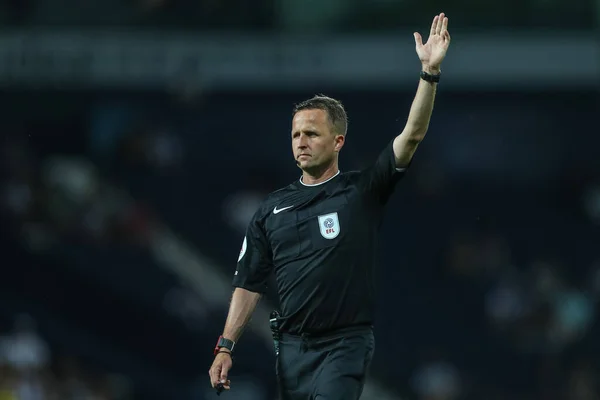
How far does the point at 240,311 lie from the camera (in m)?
6.21

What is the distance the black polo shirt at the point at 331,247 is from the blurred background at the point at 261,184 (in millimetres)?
7397

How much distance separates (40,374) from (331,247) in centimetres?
814

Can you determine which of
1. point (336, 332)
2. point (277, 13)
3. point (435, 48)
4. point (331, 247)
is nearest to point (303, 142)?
point (331, 247)

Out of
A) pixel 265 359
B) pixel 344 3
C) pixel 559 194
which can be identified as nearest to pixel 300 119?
pixel 265 359

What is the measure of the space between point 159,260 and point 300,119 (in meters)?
10.1

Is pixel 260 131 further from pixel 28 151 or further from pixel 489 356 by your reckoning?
pixel 489 356

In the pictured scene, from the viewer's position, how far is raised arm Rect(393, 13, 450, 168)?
18.5ft

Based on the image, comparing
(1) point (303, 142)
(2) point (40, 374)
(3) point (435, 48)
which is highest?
(3) point (435, 48)

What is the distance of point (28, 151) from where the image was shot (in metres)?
17.4

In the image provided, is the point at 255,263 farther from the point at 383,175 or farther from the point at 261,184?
the point at 261,184

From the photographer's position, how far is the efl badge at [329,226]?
5934 millimetres

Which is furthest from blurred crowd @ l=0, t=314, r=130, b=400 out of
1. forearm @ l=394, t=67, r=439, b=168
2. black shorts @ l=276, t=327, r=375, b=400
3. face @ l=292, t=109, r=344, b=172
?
forearm @ l=394, t=67, r=439, b=168

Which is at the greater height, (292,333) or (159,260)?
(292,333)

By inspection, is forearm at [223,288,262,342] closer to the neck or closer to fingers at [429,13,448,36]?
the neck
